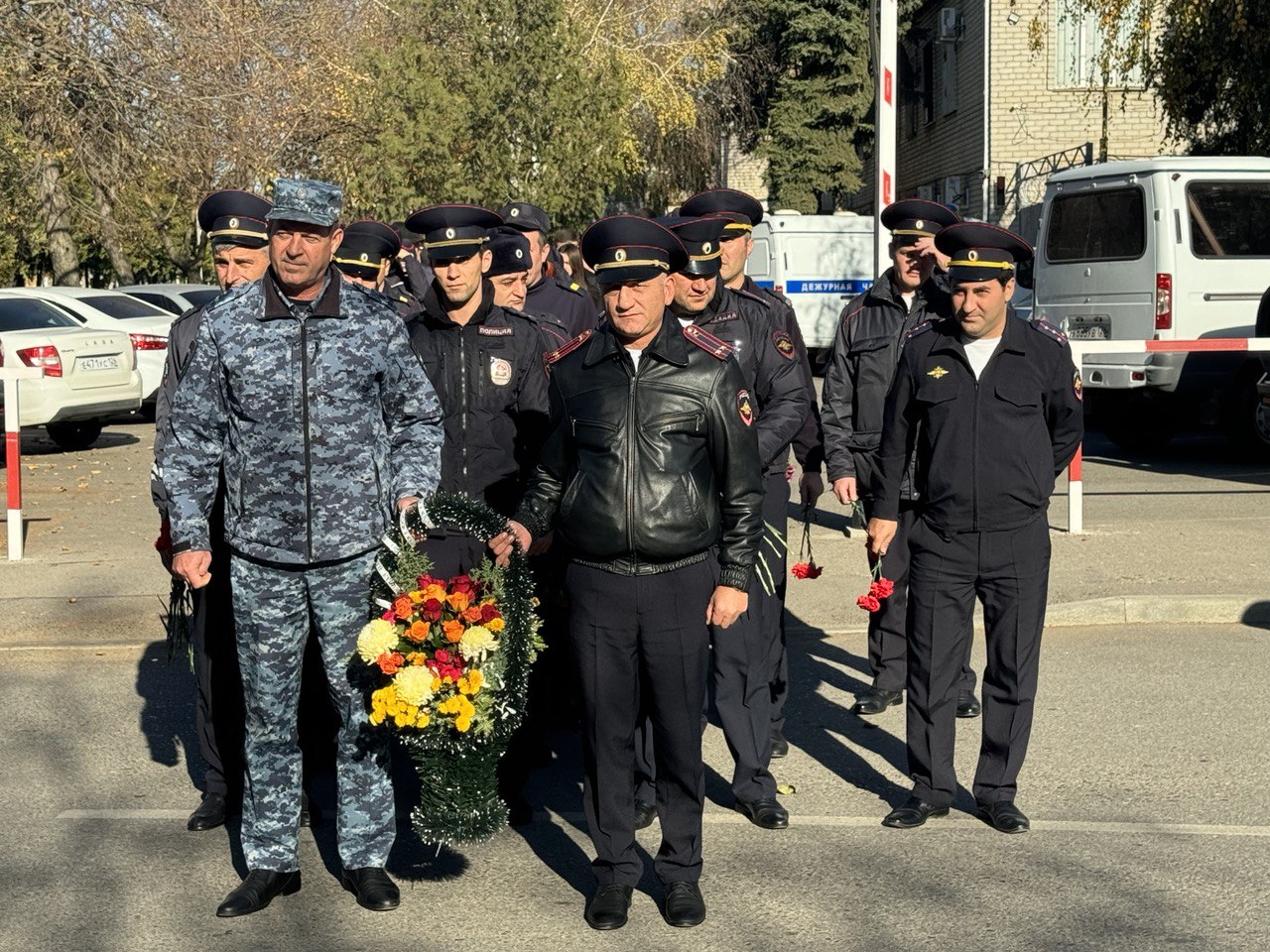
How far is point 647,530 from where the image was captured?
4793mm

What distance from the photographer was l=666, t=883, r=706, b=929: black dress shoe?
4883 millimetres

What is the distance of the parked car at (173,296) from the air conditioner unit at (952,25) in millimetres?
17057

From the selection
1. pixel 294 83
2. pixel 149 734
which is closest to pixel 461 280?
pixel 149 734

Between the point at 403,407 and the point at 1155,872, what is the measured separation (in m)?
2.71

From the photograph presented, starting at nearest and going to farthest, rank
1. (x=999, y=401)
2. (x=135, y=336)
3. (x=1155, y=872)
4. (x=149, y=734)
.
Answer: (x=1155, y=872) → (x=999, y=401) → (x=149, y=734) → (x=135, y=336)

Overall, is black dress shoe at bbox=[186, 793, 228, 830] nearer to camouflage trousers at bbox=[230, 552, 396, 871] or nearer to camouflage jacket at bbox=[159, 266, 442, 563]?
camouflage trousers at bbox=[230, 552, 396, 871]

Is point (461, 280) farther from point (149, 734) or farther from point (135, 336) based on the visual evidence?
point (135, 336)

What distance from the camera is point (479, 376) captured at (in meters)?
5.99

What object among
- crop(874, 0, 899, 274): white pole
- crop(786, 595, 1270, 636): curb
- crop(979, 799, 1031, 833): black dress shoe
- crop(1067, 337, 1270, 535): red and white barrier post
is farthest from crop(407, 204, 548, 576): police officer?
crop(874, 0, 899, 274): white pole

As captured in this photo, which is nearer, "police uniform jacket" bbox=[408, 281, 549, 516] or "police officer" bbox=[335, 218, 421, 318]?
"police uniform jacket" bbox=[408, 281, 549, 516]

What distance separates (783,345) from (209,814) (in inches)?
104

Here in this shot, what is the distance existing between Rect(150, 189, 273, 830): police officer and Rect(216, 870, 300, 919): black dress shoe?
3.06 feet

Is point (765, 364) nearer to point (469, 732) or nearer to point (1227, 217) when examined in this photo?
point (469, 732)

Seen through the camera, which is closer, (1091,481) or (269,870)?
(269,870)
